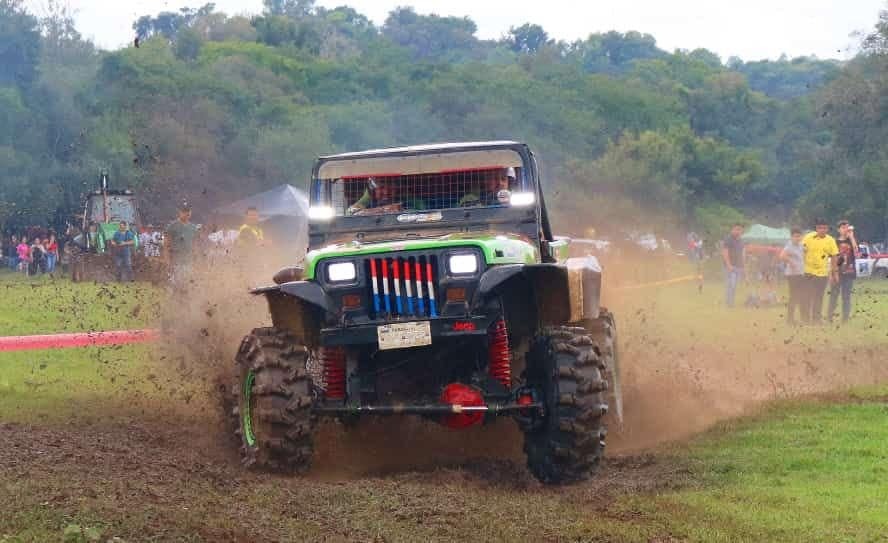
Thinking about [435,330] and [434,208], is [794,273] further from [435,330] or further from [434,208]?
[435,330]

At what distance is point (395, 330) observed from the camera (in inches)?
328

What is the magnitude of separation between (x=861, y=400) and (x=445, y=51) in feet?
523

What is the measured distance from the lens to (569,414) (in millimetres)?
8297

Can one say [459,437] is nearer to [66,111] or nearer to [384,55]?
[66,111]

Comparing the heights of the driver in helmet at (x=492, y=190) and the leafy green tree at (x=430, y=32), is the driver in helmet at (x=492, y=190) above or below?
below

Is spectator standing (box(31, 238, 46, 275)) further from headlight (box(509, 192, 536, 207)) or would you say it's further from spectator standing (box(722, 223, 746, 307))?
headlight (box(509, 192, 536, 207))

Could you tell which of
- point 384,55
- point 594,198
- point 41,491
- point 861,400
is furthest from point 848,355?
point 384,55

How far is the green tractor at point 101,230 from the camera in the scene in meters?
31.7

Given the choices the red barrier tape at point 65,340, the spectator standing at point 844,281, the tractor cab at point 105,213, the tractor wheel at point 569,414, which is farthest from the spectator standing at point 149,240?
the tractor wheel at point 569,414

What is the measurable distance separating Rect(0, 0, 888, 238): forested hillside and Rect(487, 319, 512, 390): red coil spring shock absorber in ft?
118

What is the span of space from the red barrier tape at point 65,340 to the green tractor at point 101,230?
1422 centimetres

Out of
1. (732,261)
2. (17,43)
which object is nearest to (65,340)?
(732,261)

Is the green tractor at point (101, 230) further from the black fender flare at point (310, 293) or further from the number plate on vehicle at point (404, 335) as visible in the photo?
the number plate on vehicle at point (404, 335)

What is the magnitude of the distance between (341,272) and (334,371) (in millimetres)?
769
